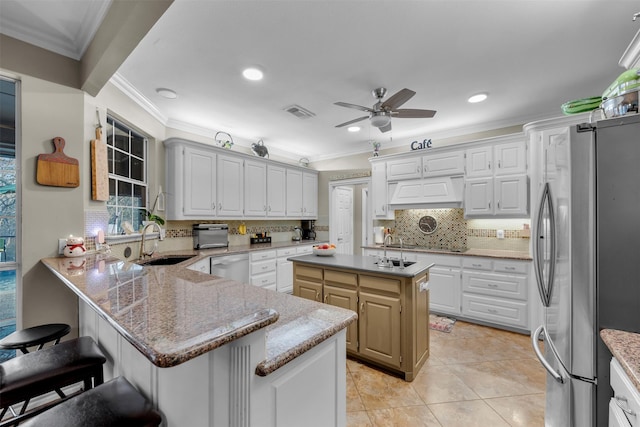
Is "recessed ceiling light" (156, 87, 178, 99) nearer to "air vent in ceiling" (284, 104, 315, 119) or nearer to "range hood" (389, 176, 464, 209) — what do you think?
"air vent in ceiling" (284, 104, 315, 119)

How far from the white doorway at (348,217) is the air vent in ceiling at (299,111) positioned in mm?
2001

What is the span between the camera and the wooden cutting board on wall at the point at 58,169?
6.52ft

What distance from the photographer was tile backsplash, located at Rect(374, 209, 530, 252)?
3688 millimetres

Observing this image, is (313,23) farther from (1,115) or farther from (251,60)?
(1,115)

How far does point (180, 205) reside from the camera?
3.50m

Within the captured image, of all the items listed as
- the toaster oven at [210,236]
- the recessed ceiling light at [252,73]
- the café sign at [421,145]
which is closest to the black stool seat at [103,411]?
the recessed ceiling light at [252,73]

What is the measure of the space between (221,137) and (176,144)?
959 mm

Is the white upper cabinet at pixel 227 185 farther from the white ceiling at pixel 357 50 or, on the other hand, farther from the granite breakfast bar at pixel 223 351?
the granite breakfast bar at pixel 223 351

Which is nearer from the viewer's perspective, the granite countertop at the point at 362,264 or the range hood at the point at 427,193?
the granite countertop at the point at 362,264

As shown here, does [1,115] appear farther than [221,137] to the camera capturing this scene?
No

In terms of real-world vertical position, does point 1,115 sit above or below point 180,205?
above

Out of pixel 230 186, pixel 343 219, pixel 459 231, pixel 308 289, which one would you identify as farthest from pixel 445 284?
pixel 230 186

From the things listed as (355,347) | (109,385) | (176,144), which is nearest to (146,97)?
(176,144)

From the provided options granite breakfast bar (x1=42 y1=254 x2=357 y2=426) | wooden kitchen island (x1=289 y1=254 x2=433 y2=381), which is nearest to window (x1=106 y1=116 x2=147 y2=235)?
granite breakfast bar (x1=42 y1=254 x2=357 y2=426)
